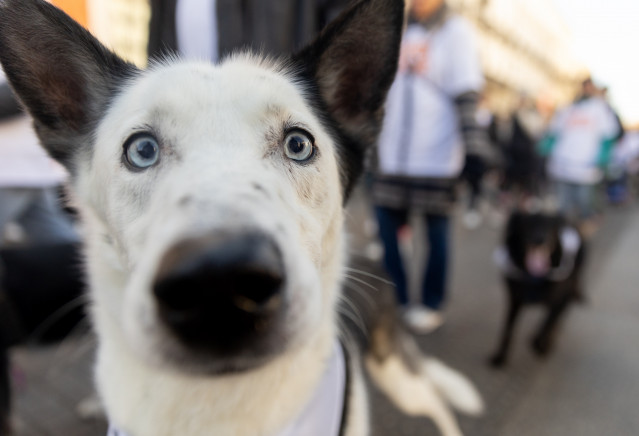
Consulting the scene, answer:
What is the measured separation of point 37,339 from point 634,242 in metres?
8.91

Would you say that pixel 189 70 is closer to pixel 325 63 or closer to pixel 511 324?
pixel 325 63

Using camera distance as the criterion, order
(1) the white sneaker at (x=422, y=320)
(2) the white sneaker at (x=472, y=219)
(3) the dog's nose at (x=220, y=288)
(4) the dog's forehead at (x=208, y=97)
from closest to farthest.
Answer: (3) the dog's nose at (x=220, y=288), (4) the dog's forehead at (x=208, y=97), (1) the white sneaker at (x=422, y=320), (2) the white sneaker at (x=472, y=219)

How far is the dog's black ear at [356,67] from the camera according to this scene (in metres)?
1.25

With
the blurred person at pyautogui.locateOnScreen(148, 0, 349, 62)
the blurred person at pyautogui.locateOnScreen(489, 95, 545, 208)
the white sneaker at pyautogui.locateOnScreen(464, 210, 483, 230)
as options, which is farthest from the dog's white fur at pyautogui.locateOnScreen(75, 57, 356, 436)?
the blurred person at pyautogui.locateOnScreen(489, 95, 545, 208)

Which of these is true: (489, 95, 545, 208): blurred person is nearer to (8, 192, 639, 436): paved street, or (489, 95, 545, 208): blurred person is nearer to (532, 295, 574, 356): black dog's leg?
(8, 192, 639, 436): paved street

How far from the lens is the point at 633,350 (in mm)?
3354

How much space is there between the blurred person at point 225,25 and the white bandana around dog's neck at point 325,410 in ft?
4.43

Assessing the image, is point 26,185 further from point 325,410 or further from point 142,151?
point 325,410

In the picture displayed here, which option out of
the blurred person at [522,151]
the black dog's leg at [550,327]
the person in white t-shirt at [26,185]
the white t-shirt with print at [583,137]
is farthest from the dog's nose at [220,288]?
the blurred person at [522,151]

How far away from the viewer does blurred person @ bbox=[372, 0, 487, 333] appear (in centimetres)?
297

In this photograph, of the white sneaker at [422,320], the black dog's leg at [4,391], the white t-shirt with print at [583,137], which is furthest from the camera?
the white t-shirt with print at [583,137]

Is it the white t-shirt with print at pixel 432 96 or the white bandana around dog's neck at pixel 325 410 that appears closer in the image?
the white bandana around dog's neck at pixel 325 410

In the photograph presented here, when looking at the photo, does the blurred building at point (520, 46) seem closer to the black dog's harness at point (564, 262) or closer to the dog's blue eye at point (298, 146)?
the black dog's harness at point (564, 262)

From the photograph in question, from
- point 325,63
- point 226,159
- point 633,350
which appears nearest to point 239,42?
point 325,63
